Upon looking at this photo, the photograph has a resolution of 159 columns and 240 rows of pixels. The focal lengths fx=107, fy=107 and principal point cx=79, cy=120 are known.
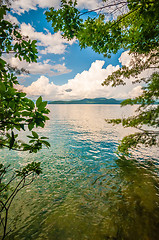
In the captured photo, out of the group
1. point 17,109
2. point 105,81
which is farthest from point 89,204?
point 105,81

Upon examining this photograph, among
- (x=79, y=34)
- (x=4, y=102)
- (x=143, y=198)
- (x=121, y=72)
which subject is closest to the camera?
(x=4, y=102)

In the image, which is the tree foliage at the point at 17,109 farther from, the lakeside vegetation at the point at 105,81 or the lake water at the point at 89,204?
the lake water at the point at 89,204

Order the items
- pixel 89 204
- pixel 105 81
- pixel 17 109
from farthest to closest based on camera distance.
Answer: pixel 105 81 < pixel 89 204 < pixel 17 109

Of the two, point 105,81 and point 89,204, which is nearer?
point 89,204

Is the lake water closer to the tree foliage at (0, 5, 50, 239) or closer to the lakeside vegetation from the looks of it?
the lakeside vegetation

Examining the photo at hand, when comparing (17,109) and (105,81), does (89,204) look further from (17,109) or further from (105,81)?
(105,81)

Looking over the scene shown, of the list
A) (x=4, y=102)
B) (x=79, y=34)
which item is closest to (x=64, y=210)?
(x=4, y=102)

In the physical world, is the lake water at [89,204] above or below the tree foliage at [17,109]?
below

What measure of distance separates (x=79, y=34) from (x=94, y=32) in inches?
24.2

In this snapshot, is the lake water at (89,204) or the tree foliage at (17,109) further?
the lake water at (89,204)

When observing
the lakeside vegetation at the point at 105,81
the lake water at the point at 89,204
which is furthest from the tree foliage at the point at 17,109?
the lake water at the point at 89,204

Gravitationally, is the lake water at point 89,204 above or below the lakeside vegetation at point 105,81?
below

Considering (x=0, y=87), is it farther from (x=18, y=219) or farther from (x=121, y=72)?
(x=121, y=72)

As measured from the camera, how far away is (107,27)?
4.18 meters
